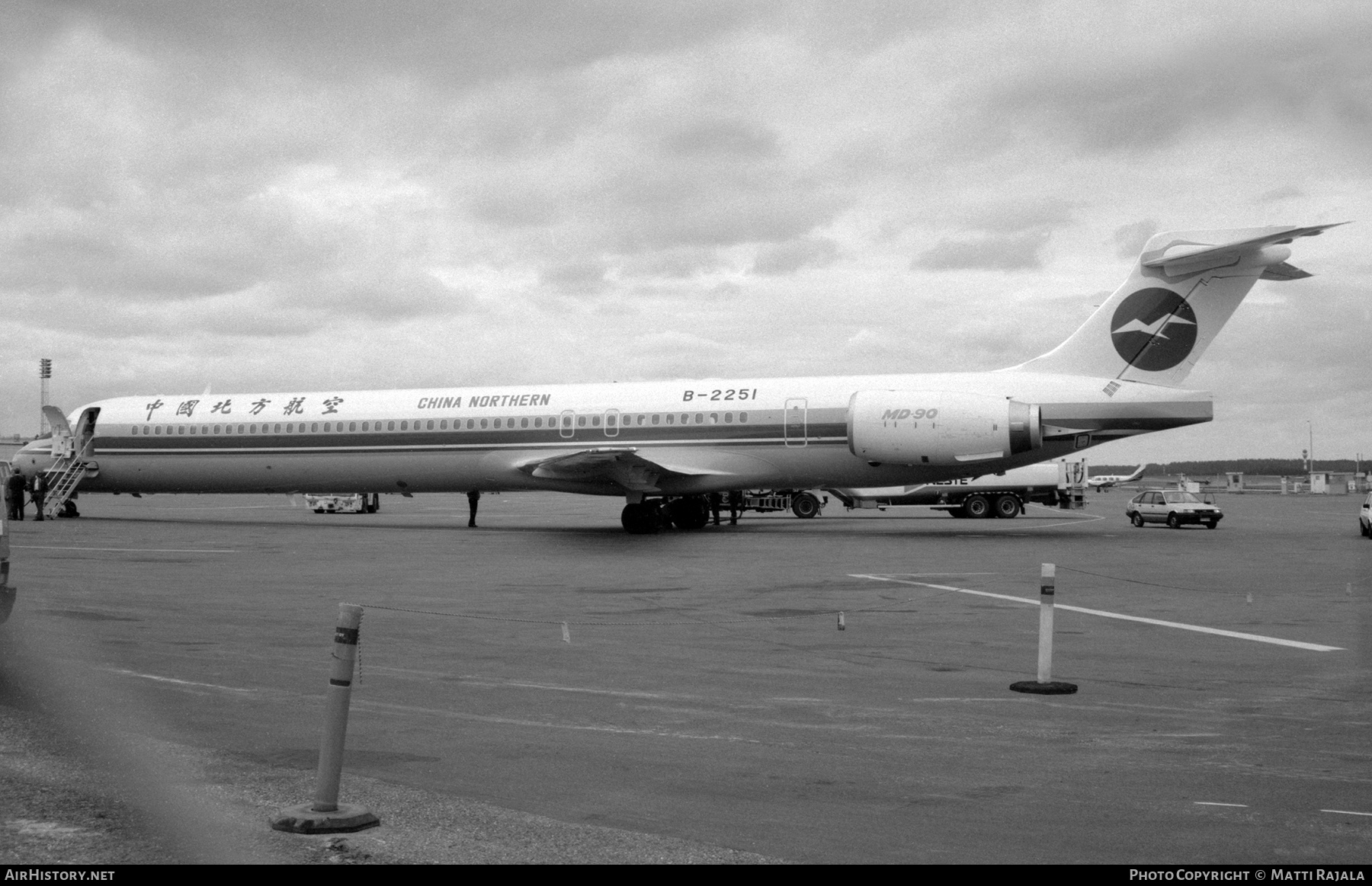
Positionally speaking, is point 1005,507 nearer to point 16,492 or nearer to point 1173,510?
point 1173,510

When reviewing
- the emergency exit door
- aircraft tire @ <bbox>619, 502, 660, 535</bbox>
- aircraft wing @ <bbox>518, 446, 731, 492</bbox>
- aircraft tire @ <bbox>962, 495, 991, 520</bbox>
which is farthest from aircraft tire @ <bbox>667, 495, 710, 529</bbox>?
aircraft tire @ <bbox>962, 495, 991, 520</bbox>

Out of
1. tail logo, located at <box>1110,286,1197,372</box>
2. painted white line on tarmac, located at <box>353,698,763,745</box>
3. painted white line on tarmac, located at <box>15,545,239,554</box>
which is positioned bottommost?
painted white line on tarmac, located at <box>353,698,763,745</box>

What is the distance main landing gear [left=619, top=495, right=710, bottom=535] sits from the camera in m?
28.2

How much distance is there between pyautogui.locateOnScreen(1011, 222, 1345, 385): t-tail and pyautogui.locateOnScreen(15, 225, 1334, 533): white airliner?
1.4 inches

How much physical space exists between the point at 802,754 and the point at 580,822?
1823 mm

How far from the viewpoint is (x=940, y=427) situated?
25.5 meters

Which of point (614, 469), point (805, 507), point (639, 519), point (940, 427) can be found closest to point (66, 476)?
point (614, 469)

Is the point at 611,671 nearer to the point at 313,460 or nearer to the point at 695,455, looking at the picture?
the point at 695,455

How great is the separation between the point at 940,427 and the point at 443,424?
12618mm

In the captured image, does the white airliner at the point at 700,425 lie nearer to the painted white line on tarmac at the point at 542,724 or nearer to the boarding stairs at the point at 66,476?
the boarding stairs at the point at 66,476

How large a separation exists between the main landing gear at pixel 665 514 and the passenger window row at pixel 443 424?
6.75ft

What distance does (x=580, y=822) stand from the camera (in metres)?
5.35

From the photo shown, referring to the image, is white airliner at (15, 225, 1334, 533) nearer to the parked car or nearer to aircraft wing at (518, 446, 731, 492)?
aircraft wing at (518, 446, 731, 492)

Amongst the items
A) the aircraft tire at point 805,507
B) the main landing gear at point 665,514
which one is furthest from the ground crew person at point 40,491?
the aircraft tire at point 805,507
